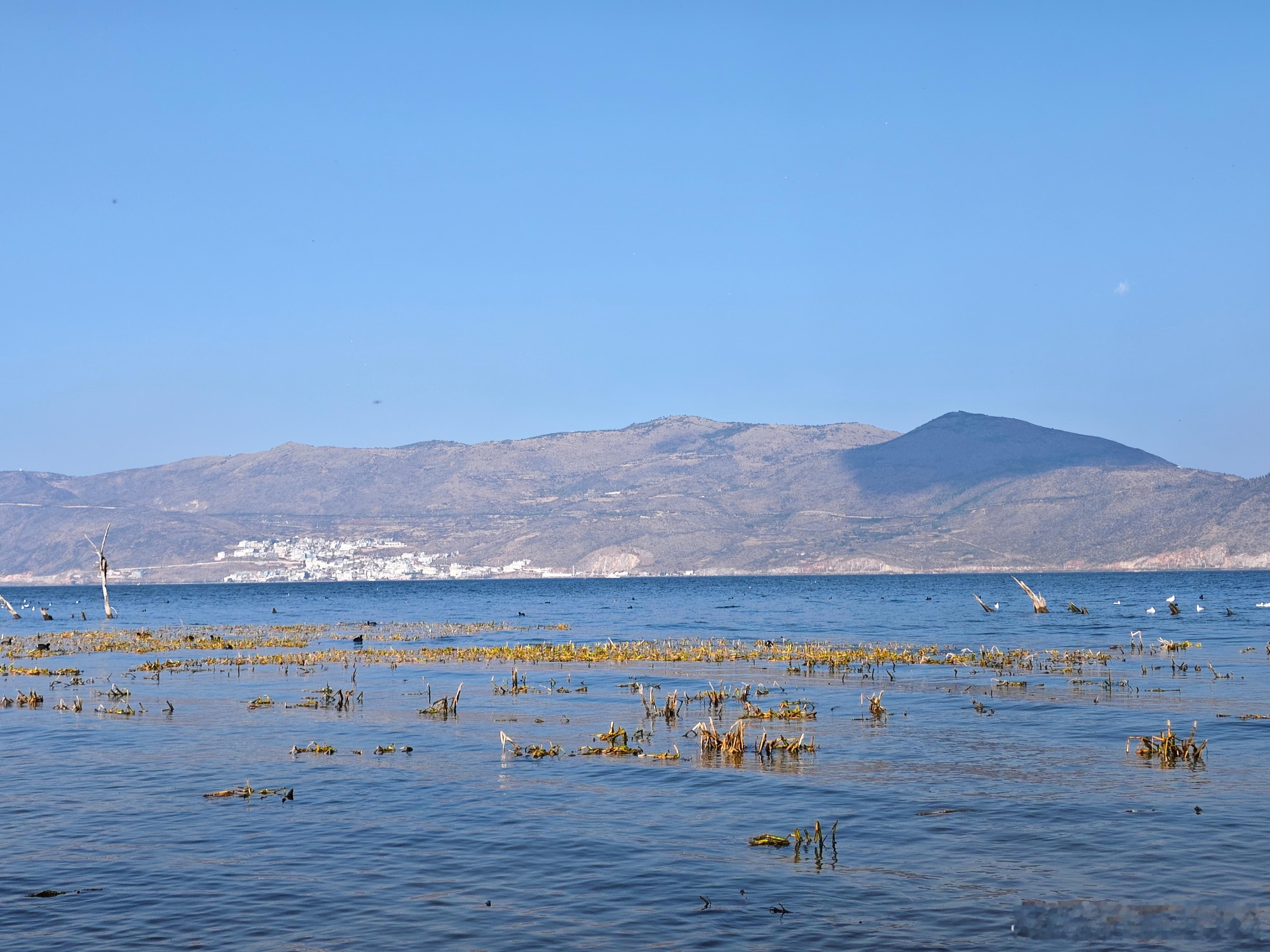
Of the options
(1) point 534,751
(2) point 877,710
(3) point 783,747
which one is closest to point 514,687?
(2) point 877,710

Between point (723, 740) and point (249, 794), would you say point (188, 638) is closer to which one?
point (249, 794)

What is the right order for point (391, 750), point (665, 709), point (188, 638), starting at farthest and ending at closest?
point (188, 638) → point (665, 709) → point (391, 750)

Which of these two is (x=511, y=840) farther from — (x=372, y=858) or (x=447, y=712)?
(x=447, y=712)

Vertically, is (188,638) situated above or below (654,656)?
below

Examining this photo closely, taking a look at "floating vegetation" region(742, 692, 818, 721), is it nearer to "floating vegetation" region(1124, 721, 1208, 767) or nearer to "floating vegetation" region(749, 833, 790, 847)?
"floating vegetation" region(1124, 721, 1208, 767)

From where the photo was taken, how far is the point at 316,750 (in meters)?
27.0

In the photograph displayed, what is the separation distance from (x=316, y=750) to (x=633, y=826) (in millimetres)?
10655

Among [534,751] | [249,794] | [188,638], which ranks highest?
[534,751]

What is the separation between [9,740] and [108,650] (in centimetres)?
3523

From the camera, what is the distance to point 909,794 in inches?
850

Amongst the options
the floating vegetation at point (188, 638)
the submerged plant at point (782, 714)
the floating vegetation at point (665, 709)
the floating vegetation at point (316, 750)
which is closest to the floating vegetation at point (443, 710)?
the floating vegetation at point (665, 709)

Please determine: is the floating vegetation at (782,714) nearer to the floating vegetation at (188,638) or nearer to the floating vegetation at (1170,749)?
the floating vegetation at (1170,749)

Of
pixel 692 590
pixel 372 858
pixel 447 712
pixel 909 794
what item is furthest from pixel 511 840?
pixel 692 590

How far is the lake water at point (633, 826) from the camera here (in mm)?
14445
